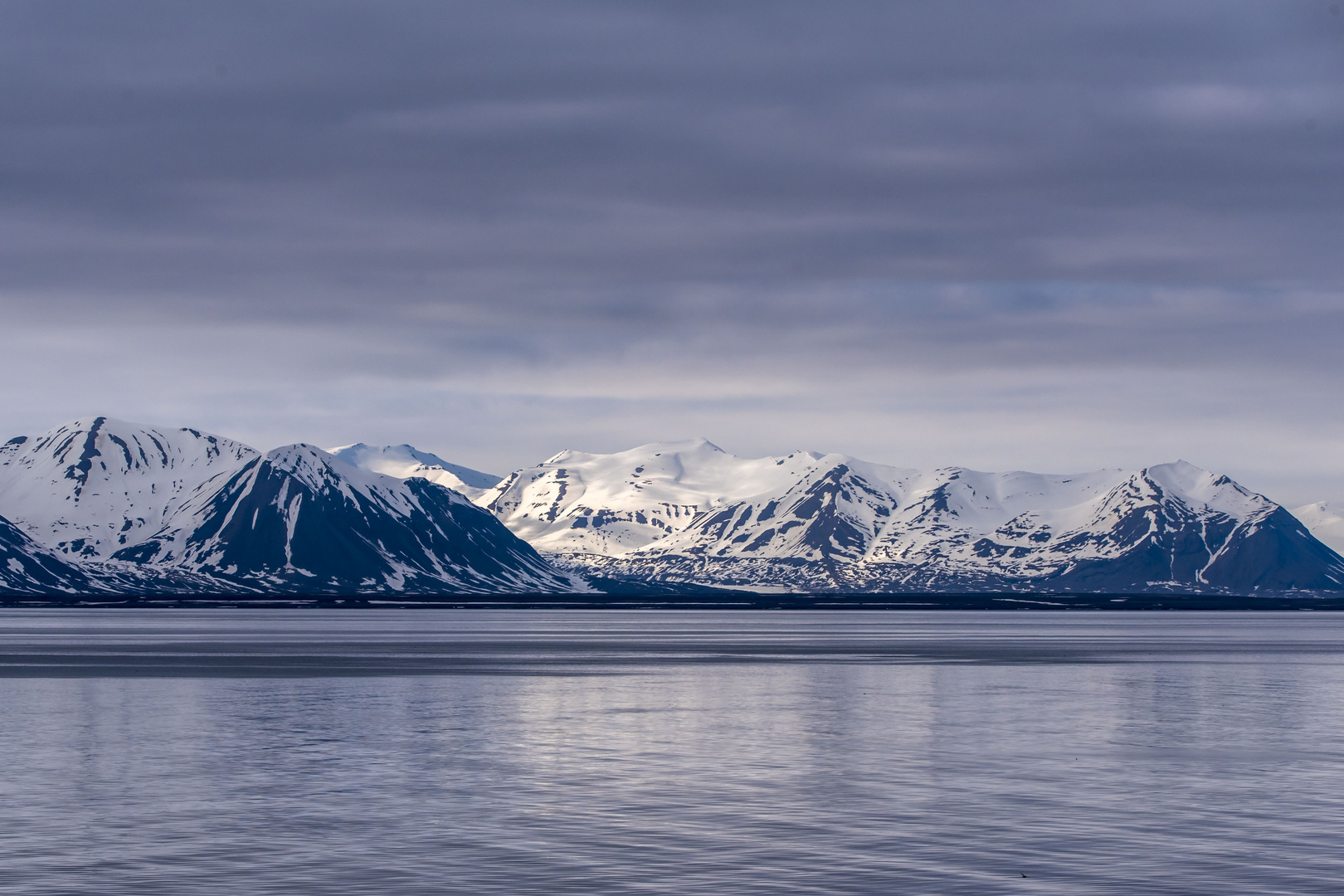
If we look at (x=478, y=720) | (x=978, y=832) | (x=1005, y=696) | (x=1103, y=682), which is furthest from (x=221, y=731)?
(x=1103, y=682)

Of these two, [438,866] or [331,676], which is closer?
[438,866]

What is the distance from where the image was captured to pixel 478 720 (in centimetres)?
7306

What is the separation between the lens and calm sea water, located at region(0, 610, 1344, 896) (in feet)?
115

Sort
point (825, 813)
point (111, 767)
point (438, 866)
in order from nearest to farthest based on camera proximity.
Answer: point (438, 866), point (825, 813), point (111, 767)

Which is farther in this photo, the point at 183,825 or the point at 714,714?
the point at 714,714

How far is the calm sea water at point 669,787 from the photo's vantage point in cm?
3503

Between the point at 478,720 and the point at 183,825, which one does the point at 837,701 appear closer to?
the point at 478,720

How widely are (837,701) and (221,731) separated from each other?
34.6 m

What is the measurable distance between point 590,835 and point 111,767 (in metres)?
22.4

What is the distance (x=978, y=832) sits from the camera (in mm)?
40500

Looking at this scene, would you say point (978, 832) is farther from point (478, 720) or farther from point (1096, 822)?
point (478, 720)

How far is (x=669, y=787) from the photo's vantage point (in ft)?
162

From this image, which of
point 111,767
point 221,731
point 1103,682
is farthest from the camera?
point 1103,682

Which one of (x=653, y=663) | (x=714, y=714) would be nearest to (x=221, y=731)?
(x=714, y=714)
